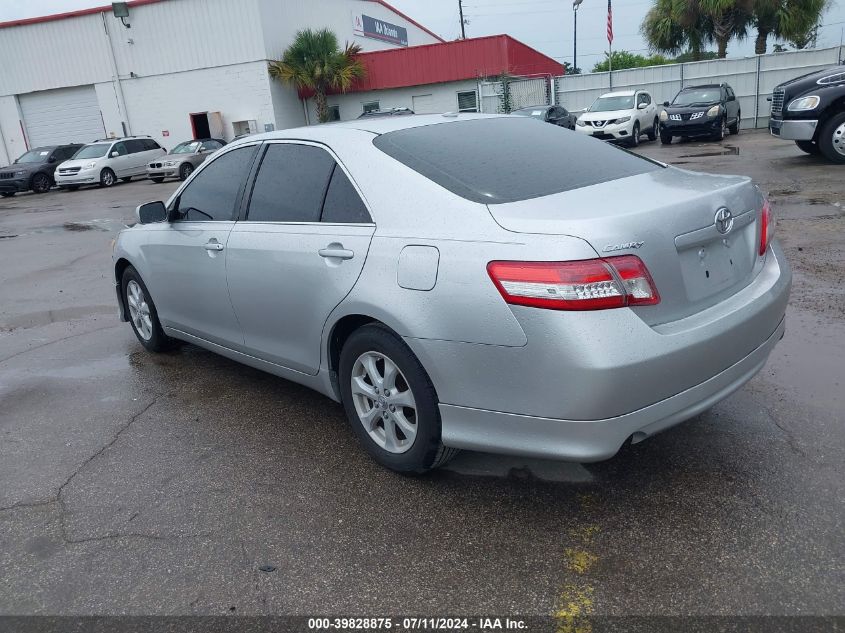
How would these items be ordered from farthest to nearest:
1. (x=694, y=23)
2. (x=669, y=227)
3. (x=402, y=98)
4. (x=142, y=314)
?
(x=694, y=23)
(x=402, y=98)
(x=142, y=314)
(x=669, y=227)

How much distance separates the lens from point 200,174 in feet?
15.7

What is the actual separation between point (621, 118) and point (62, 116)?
89.0ft

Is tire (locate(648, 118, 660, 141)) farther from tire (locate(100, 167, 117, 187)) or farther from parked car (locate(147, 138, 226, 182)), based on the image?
tire (locate(100, 167, 117, 187))

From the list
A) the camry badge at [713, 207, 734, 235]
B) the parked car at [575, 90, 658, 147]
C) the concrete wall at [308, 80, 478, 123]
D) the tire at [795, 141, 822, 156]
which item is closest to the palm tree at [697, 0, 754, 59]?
the concrete wall at [308, 80, 478, 123]

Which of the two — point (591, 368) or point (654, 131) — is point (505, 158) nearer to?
point (591, 368)

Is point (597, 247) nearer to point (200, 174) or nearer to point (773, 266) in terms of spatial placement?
point (773, 266)

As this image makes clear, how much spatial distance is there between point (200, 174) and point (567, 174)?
2522 mm

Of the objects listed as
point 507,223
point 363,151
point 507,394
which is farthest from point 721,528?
point 363,151

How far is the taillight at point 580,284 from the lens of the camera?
2637 millimetres

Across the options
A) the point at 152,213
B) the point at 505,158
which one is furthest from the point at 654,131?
the point at 505,158

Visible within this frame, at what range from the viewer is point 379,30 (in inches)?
1769

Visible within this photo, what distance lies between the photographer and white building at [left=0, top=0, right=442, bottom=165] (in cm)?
3256

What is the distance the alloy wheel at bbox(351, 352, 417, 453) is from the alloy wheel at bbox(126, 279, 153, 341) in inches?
102

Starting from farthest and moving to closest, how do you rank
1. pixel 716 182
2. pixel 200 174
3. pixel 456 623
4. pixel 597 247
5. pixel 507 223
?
pixel 200 174 → pixel 716 182 → pixel 507 223 → pixel 597 247 → pixel 456 623
